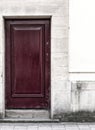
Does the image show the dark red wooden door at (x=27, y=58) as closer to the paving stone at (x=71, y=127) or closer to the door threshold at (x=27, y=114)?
the door threshold at (x=27, y=114)

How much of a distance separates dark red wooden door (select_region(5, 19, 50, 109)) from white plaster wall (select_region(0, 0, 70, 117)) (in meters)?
0.27

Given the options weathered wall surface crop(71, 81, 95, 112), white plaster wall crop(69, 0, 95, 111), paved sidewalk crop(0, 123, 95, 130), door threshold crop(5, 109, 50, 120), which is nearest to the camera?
paved sidewalk crop(0, 123, 95, 130)

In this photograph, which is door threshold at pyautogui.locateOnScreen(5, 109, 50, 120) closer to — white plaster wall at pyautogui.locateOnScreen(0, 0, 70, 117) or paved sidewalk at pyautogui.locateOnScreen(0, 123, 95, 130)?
white plaster wall at pyautogui.locateOnScreen(0, 0, 70, 117)

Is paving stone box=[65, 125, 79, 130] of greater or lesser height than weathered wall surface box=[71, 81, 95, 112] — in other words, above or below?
below

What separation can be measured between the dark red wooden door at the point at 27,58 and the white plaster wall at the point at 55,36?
27 cm

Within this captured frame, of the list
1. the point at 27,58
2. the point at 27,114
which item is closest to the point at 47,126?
→ the point at 27,114

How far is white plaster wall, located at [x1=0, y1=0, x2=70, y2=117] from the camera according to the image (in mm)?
8695

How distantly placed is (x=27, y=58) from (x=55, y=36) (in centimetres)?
93

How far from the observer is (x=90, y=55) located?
8750 mm

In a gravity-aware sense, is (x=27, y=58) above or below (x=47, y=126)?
above

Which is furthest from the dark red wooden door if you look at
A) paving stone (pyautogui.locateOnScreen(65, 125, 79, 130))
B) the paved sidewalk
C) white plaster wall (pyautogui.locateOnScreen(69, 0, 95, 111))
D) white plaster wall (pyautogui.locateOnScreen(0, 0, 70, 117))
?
paving stone (pyautogui.locateOnScreen(65, 125, 79, 130))

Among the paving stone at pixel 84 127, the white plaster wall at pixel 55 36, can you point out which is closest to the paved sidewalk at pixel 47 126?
the paving stone at pixel 84 127

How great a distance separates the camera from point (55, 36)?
877 cm

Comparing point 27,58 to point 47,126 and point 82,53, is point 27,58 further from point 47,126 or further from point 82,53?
point 47,126
